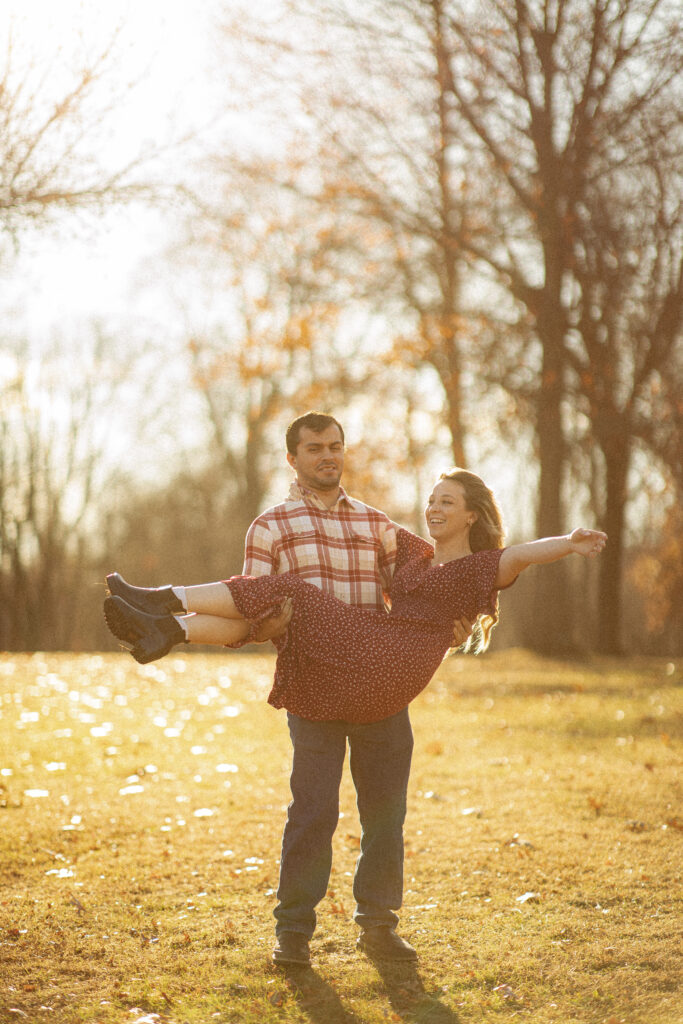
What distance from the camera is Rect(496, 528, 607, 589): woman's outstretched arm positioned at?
14.7 feet

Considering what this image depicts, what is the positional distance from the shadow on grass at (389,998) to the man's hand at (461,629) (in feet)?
4.75

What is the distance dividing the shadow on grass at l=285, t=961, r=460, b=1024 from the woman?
1.08m

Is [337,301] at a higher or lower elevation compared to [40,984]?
higher

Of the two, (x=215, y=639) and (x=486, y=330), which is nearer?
(x=215, y=639)

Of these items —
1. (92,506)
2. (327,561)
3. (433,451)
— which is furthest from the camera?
(92,506)

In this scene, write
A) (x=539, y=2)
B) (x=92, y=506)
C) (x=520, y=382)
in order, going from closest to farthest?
(x=539, y=2), (x=520, y=382), (x=92, y=506)

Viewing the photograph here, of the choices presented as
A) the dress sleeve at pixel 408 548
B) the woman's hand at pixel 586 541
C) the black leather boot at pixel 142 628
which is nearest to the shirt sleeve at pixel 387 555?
the dress sleeve at pixel 408 548

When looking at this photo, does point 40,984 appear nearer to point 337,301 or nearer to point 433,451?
point 337,301

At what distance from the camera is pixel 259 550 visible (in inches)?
188

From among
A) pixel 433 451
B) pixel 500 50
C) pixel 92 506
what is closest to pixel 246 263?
pixel 433 451

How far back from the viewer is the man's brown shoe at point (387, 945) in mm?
4707

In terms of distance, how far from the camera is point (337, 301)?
2000 centimetres

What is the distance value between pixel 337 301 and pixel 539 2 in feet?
22.1

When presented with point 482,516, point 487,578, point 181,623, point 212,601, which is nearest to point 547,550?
point 487,578
